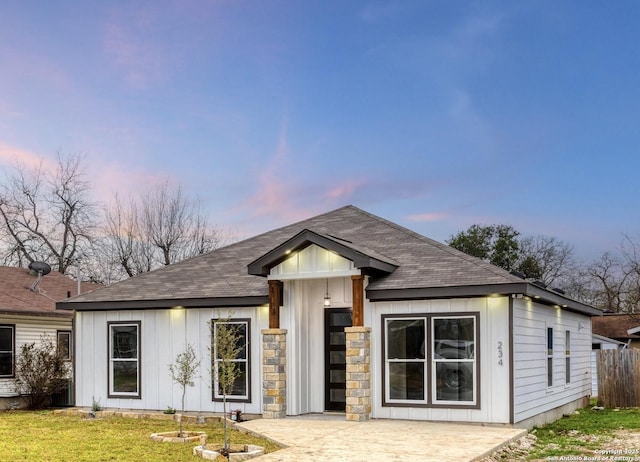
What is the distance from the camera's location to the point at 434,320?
39.2 ft

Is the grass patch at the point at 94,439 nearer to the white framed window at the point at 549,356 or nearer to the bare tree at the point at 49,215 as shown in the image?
the white framed window at the point at 549,356

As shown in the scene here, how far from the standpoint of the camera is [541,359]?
43.9 feet

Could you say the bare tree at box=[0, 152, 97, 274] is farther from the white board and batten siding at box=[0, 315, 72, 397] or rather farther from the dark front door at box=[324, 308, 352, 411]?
the dark front door at box=[324, 308, 352, 411]

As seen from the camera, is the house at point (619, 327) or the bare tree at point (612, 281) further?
the bare tree at point (612, 281)

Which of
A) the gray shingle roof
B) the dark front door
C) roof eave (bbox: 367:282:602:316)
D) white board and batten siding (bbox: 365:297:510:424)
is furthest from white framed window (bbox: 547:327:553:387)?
the dark front door

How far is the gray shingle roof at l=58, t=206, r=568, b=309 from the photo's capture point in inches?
478

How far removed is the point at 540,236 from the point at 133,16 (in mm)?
32334

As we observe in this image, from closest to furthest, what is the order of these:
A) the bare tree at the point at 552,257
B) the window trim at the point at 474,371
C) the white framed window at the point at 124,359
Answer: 1. the window trim at the point at 474,371
2. the white framed window at the point at 124,359
3. the bare tree at the point at 552,257

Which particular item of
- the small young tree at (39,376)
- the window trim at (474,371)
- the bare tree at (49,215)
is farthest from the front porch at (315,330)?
the bare tree at (49,215)

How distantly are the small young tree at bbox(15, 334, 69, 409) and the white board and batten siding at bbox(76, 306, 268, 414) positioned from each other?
190 cm

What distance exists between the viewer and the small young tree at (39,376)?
16.4m

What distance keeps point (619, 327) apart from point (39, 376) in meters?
20.6

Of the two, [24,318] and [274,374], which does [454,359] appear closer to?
[274,374]

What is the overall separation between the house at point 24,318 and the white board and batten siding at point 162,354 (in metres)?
1.72
